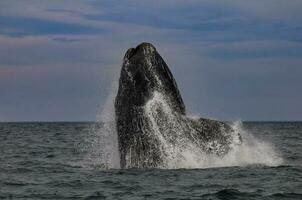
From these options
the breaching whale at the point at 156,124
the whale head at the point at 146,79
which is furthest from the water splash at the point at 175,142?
the whale head at the point at 146,79

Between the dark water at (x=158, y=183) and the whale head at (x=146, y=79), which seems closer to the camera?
the dark water at (x=158, y=183)

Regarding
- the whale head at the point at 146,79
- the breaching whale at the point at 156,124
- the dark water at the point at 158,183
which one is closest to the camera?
the dark water at the point at 158,183

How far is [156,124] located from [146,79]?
1.08 m

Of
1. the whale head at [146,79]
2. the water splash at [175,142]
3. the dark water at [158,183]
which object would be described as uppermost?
the whale head at [146,79]

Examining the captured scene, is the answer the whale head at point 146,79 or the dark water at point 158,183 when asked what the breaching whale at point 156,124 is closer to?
the whale head at point 146,79

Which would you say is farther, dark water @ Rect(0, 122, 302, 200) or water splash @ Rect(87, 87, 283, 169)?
water splash @ Rect(87, 87, 283, 169)

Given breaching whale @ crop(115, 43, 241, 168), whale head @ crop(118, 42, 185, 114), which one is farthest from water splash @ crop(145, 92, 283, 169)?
whale head @ crop(118, 42, 185, 114)

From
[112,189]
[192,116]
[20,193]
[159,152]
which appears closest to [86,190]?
[112,189]

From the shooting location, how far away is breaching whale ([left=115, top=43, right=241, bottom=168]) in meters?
14.7

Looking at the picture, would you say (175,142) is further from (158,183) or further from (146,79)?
(158,183)

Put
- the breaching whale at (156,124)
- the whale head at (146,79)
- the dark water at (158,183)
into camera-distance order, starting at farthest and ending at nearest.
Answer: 1. the whale head at (146,79)
2. the breaching whale at (156,124)
3. the dark water at (158,183)

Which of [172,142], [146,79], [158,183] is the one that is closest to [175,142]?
[172,142]

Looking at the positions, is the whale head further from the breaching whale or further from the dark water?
the dark water

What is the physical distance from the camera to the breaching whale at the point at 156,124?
14.7 m
